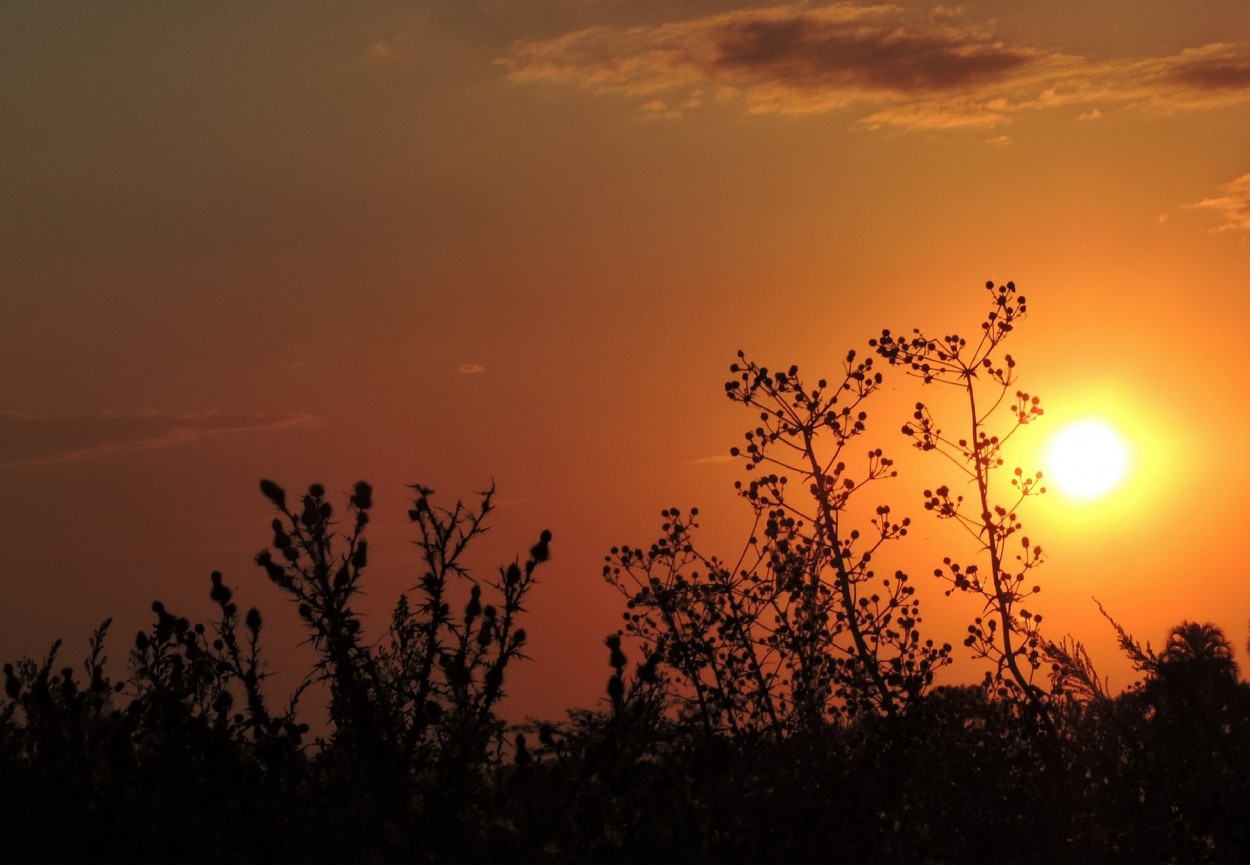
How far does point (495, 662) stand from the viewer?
5746 millimetres

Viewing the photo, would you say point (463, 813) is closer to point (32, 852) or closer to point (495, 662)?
point (495, 662)

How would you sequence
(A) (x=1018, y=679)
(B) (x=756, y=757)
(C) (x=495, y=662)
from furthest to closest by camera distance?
1. (A) (x=1018, y=679)
2. (B) (x=756, y=757)
3. (C) (x=495, y=662)

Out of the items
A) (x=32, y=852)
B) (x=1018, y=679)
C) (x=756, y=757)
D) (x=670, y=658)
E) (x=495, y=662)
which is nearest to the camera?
(x=495, y=662)

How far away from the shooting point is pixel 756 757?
9.27m

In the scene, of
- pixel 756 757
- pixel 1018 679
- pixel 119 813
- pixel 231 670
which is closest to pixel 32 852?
pixel 119 813

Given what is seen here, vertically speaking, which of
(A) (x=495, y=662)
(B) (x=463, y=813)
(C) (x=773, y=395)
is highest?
(C) (x=773, y=395)

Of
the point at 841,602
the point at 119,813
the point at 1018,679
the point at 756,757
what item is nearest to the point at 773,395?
the point at 841,602

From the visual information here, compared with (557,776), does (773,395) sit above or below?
above

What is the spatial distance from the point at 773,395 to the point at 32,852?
25.6 feet

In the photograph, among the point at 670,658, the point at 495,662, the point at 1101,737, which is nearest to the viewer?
the point at 495,662

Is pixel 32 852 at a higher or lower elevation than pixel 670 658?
lower

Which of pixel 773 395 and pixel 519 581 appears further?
pixel 773 395

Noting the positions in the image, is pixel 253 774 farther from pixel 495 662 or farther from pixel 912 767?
pixel 912 767

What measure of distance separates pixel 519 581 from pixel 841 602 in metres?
6.66
